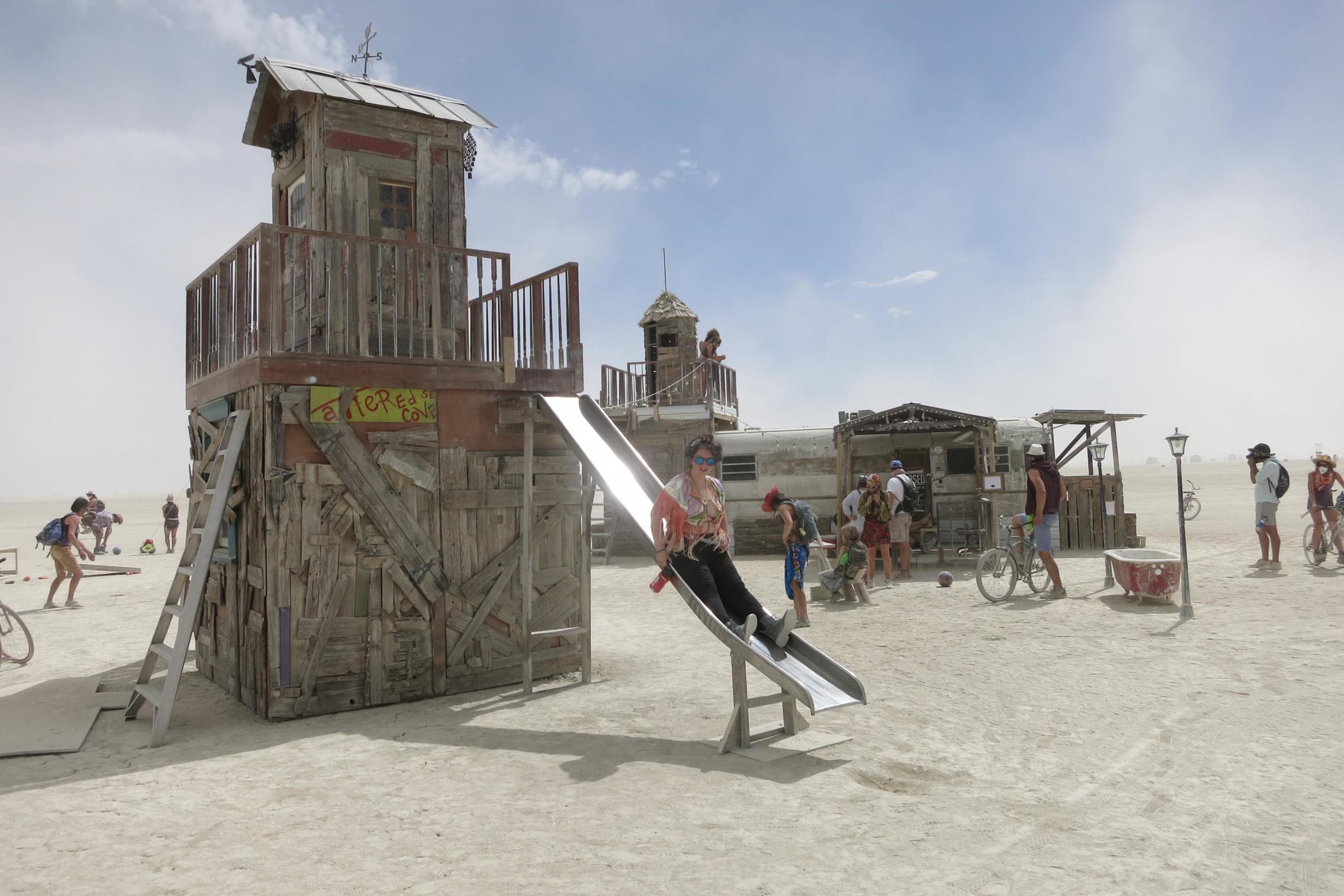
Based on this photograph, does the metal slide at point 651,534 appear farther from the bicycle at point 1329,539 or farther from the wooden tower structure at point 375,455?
the bicycle at point 1329,539

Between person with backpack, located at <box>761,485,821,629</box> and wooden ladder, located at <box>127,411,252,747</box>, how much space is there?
18.3 ft

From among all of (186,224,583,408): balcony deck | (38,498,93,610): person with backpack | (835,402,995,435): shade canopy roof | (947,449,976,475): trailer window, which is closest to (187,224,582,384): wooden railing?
(186,224,583,408): balcony deck

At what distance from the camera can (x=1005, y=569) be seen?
40.8 feet

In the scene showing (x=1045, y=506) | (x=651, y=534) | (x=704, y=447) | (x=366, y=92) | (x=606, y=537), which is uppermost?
(x=366, y=92)

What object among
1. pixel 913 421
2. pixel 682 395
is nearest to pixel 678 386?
pixel 682 395

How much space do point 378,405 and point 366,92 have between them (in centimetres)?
406

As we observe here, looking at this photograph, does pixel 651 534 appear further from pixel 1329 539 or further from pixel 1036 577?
pixel 1329 539

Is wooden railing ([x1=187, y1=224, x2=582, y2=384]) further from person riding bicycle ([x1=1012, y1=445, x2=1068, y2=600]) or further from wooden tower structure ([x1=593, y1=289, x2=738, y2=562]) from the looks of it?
wooden tower structure ([x1=593, y1=289, x2=738, y2=562])

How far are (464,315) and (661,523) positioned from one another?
4079 millimetres

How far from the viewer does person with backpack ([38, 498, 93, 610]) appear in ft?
43.4

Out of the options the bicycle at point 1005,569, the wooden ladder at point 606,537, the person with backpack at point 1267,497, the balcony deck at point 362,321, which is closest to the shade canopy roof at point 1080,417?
the person with backpack at point 1267,497

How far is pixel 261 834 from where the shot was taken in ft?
14.9

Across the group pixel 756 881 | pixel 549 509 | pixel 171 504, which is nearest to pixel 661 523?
pixel 549 509

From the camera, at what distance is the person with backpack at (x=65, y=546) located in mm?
13242
